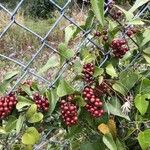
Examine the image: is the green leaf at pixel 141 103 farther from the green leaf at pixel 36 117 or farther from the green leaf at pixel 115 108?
the green leaf at pixel 36 117

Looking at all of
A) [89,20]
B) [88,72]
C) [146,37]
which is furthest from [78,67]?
[146,37]

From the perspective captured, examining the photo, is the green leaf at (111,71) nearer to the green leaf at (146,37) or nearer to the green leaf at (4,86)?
the green leaf at (146,37)

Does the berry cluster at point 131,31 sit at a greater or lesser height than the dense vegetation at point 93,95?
greater

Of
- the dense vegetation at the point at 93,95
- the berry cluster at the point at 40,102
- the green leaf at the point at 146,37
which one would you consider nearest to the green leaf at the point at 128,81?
the dense vegetation at the point at 93,95

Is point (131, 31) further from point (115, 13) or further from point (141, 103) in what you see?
point (141, 103)

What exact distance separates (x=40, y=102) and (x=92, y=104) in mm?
145

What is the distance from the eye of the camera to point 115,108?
1.79m

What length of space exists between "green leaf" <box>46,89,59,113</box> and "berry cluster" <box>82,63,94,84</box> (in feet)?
0.33

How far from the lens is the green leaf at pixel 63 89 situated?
5.51ft

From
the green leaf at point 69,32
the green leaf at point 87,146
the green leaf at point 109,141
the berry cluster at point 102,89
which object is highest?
the green leaf at point 69,32

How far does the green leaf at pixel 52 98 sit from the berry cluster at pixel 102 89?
0.42ft

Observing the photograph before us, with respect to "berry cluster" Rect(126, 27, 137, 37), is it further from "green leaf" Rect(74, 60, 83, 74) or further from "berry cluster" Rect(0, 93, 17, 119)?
"berry cluster" Rect(0, 93, 17, 119)

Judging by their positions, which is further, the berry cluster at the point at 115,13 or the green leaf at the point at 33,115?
the berry cluster at the point at 115,13

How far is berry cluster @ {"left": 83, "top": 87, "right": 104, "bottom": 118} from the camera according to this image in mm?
1717
